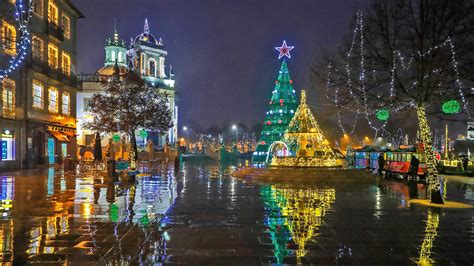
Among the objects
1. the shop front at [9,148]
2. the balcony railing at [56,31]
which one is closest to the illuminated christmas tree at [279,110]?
the balcony railing at [56,31]

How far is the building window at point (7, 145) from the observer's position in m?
30.4

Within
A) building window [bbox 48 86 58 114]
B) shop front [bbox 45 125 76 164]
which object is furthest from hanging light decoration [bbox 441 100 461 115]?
building window [bbox 48 86 58 114]

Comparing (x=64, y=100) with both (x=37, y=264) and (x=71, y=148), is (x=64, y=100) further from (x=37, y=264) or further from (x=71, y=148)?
(x=37, y=264)

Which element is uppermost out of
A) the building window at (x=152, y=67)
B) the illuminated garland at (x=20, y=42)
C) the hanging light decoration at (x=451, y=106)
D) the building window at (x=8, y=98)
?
the building window at (x=152, y=67)

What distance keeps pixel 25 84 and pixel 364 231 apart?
30222mm

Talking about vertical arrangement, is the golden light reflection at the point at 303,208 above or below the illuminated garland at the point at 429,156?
below

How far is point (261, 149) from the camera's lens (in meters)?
49.4

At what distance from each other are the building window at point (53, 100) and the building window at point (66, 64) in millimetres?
2310

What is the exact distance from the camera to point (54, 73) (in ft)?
123

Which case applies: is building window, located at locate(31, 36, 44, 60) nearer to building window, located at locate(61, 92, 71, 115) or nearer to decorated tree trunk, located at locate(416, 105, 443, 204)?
building window, located at locate(61, 92, 71, 115)

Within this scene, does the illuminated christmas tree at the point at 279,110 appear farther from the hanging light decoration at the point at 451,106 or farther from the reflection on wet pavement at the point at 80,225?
the hanging light decoration at the point at 451,106

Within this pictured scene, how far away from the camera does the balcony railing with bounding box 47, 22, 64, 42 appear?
36.2 metres

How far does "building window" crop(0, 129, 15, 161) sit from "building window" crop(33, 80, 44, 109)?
4.24m

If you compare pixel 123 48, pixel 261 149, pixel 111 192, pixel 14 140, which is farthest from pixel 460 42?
pixel 123 48
